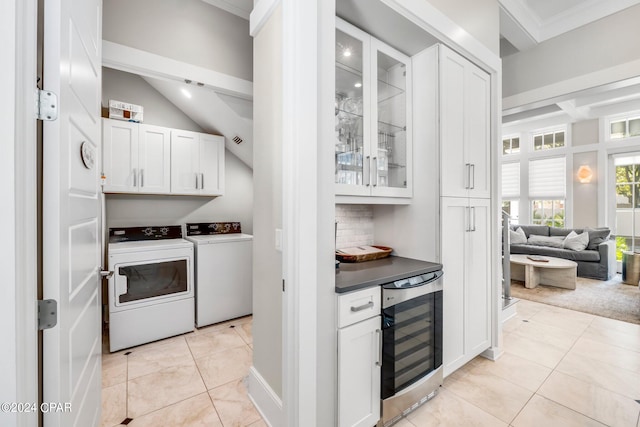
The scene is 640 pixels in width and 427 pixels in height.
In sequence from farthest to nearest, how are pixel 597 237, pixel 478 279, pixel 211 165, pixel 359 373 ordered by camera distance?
pixel 597 237 < pixel 211 165 < pixel 478 279 < pixel 359 373

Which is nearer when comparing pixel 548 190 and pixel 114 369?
pixel 114 369

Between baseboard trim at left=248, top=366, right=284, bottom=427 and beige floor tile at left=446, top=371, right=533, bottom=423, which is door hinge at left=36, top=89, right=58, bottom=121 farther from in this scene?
beige floor tile at left=446, top=371, right=533, bottom=423

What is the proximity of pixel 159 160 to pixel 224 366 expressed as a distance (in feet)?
7.65

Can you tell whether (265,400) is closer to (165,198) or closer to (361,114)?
(361,114)

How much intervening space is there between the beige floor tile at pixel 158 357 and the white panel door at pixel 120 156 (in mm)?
1649

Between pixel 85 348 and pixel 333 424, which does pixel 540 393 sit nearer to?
pixel 333 424

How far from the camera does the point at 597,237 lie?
5129mm

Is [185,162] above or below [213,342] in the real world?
above

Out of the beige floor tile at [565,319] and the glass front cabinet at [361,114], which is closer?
the glass front cabinet at [361,114]

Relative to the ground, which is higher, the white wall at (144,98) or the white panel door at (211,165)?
the white wall at (144,98)

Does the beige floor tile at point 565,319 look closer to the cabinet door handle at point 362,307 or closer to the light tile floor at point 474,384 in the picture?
the light tile floor at point 474,384

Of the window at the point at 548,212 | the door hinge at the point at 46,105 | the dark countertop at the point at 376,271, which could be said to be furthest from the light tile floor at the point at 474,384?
the window at the point at 548,212

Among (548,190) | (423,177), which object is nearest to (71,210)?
(423,177)

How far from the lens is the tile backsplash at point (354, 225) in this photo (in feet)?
7.36
